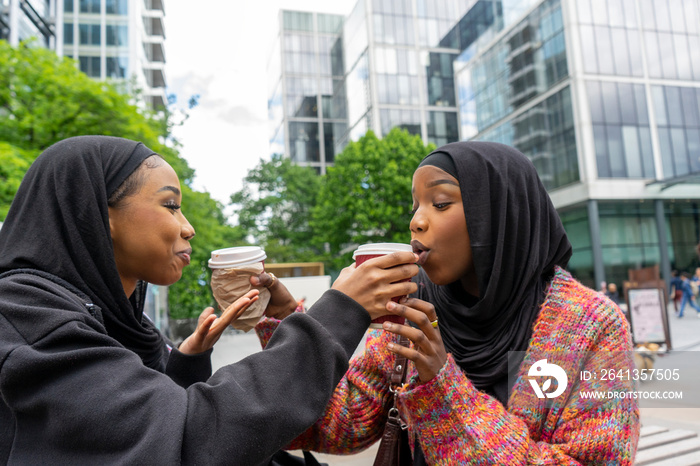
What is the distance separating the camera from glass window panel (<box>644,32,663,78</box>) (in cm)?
2927

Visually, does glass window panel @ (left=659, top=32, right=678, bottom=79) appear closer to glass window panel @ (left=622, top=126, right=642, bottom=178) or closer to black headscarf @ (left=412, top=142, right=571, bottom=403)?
glass window panel @ (left=622, top=126, right=642, bottom=178)

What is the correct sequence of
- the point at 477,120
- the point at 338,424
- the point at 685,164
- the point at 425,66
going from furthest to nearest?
the point at 425,66, the point at 477,120, the point at 685,164, the point at 338,424

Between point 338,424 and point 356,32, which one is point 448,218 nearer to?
point 338,424

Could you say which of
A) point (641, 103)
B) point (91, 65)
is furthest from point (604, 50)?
point (91, 65)

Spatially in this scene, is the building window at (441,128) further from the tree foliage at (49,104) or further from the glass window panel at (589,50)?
the tree foliage at (49,104)

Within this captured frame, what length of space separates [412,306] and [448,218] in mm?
399

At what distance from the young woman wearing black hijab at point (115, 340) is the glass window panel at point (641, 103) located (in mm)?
32360

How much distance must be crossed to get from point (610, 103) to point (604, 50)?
3.23m

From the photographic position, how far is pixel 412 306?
1.55m

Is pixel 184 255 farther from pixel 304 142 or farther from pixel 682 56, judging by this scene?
pixel 304 142

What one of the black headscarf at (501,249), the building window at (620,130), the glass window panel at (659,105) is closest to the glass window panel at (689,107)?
the glass window panel at (659,105)

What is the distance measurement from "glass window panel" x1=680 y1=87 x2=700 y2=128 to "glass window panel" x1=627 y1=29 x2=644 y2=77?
10.1ft

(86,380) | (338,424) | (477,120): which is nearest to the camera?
(86,380)

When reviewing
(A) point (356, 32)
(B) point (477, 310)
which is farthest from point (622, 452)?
(A) point (356, 32)
